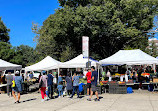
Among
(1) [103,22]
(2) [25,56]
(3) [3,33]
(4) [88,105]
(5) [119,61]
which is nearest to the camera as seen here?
(4) [88,105]

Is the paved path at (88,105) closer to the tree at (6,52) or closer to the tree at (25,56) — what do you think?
the tree at (6,52)

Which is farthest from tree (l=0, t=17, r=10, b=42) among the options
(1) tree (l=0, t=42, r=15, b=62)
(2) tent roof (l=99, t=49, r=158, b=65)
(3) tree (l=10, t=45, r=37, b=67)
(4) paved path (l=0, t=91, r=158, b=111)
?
(4) paved path (l=0, t=91, r=158, b=111)

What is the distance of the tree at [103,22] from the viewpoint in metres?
27.9

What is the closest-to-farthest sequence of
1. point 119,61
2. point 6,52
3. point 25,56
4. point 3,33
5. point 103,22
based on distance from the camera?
point 119,61 < point 103,22 < point 6,52 < point 3,33 < point 25,56

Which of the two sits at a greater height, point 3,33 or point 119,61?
point 3,33

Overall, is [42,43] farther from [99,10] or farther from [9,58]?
[99,10]

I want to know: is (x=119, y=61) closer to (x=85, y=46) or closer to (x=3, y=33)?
(x=85, y=46)

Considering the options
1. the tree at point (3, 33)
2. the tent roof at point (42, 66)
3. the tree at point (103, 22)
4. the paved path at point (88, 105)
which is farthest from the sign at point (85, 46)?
the tree at point (3, 33)

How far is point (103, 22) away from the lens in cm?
2827

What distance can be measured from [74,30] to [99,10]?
4.03m

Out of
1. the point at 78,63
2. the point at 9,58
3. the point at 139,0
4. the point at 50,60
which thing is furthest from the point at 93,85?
the point at 9,58

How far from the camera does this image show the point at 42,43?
43.6m

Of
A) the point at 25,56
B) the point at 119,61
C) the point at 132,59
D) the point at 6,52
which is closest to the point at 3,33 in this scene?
the point at 6,52

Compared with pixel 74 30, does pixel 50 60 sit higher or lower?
lower
